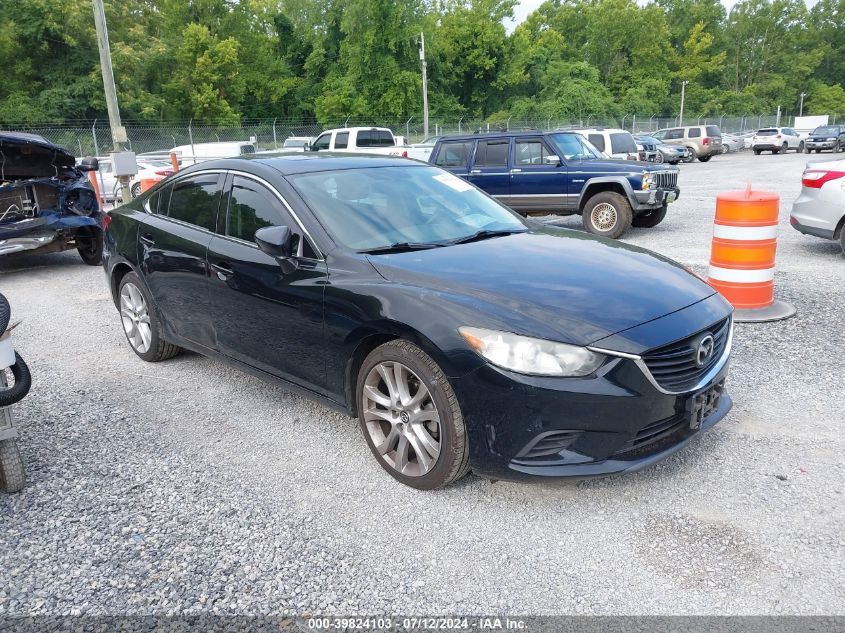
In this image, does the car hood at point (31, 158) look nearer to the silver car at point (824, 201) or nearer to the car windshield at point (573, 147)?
the car windshield at point (573, 147)

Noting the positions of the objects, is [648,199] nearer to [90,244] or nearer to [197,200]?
[197,200]

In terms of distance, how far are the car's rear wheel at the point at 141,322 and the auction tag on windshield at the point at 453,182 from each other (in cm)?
240

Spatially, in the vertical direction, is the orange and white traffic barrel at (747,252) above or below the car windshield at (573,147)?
below

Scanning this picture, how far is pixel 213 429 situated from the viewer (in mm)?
4234

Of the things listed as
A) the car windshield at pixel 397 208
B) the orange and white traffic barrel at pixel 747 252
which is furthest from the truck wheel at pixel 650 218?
the car windshield at pixel 397 208

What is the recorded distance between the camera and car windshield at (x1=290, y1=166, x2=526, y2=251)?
3.88m

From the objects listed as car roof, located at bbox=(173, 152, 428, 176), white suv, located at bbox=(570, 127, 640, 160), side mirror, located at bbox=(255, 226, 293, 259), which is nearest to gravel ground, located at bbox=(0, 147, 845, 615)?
side mirror, located at bbox=(255, 226, 293, 259)

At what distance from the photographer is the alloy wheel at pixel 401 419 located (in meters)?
3.25

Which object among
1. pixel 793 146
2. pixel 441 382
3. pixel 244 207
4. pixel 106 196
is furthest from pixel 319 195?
pixel 793 146

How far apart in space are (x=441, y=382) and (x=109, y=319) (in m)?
5.20

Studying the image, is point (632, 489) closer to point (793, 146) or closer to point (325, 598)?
point (325, 598)

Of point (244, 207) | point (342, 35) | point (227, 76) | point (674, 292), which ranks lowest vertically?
point (674, 292)

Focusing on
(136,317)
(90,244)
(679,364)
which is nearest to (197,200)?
(136,317)

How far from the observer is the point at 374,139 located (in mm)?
21359
